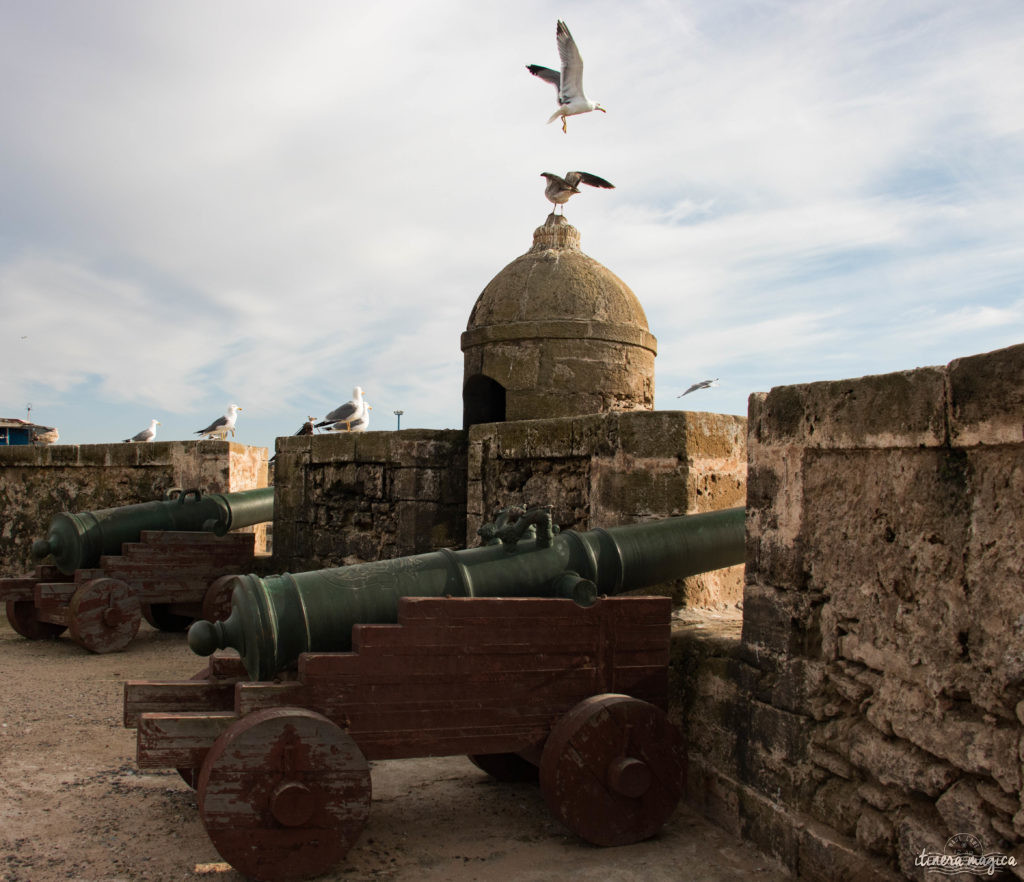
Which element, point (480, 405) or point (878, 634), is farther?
point (480, 405)

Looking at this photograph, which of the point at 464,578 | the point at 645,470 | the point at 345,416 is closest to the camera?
the point at 464,578

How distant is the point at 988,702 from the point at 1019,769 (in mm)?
173

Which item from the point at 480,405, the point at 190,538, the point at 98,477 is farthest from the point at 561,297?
the point at 98,477

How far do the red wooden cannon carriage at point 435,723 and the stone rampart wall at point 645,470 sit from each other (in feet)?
3.29

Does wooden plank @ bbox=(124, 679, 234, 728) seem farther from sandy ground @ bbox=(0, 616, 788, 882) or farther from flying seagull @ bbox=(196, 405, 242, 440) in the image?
flying seagull @ bbox=(196, 405, 242, 440)

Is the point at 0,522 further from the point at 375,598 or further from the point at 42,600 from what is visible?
the point at 375,598

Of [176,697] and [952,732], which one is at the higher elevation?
[952,732]

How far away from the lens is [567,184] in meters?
7.02

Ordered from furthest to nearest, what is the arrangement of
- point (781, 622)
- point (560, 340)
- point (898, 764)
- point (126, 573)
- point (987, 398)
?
point (126, 573), point (560, 340), point (781, 622), point (898, 764), point (987, 398)

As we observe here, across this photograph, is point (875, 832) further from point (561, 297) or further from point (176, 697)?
point (561, 297)

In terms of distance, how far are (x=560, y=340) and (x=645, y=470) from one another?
2.22m

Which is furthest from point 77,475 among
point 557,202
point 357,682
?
point 357,682

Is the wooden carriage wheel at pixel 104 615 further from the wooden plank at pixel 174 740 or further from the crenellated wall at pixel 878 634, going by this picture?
the crenellated wall at pixel 878 634

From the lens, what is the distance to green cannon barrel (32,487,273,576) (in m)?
6.62
